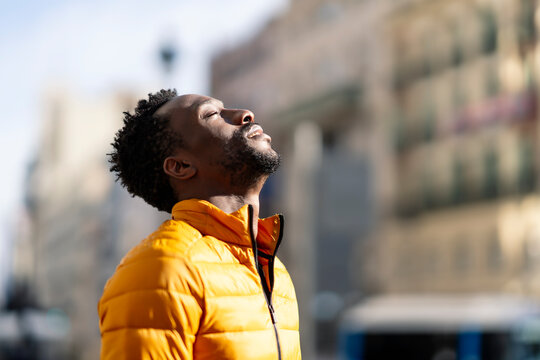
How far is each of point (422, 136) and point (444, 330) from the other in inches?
768

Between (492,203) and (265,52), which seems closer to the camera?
(492,203)

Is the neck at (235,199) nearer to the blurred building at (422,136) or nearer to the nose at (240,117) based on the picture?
the nose at (240,117)

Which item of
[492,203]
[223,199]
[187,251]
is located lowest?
[187,251]

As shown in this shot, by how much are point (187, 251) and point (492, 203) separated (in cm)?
3478

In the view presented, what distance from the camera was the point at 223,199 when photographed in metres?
2.78

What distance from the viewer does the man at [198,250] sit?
238 cm

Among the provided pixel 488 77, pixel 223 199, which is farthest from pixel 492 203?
pixel 223 199

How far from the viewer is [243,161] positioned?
9.07 feet

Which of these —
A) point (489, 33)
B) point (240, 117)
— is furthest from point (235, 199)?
point (489, 33)

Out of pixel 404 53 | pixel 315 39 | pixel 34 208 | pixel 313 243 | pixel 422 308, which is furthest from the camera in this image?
pixel 34 208

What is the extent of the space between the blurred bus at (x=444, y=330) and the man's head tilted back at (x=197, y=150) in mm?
18602

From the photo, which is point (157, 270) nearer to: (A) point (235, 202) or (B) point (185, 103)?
(A) point (235, 202)

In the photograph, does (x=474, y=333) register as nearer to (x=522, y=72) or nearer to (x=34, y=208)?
(x=522, y=72)

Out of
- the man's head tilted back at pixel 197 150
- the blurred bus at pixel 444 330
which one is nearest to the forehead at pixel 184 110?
the man's head tilted back at pixel 197 150
